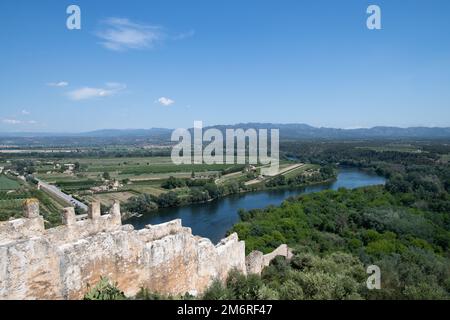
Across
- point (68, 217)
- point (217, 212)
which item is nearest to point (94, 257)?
point (68, 217)

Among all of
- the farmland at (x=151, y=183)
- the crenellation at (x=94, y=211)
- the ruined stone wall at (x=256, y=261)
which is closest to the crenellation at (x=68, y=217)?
the crenellation at (x=94, y=211)

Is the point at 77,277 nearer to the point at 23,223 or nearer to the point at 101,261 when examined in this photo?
the point at 101,261

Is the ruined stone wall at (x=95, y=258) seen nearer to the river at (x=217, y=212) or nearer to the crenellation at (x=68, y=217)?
the crenellation at (x=68, y=217)

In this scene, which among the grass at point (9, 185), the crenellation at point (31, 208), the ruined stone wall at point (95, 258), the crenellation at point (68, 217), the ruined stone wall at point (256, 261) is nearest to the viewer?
the ruined stone wall at point (95, 258)

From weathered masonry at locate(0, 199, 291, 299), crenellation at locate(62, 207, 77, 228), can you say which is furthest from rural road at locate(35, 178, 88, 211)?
crenellation at locate(62, 207, 77, 228)

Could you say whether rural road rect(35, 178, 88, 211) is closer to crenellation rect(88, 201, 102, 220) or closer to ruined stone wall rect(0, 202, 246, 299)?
ruined stone wall rect(0, 202, 246, 299)

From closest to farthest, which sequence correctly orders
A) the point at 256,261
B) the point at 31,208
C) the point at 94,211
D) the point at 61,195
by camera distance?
the point at 31,208 → the point at 94,211 → the point at 256,261 → the point at 61,195

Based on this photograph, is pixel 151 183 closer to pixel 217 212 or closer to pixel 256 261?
pixel 217 212
